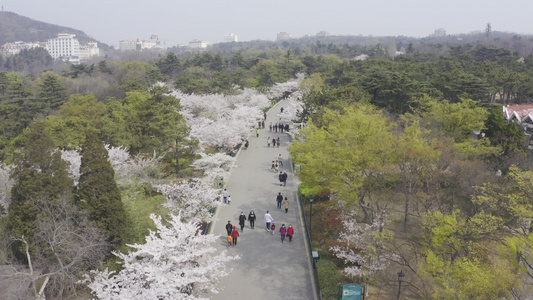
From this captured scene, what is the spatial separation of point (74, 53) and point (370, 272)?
198 m

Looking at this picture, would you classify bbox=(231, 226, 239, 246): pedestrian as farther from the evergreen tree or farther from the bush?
the evergreen tree

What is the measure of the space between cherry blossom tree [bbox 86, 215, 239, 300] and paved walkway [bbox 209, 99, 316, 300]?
1.38 metres

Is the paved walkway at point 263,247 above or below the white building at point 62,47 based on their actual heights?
below

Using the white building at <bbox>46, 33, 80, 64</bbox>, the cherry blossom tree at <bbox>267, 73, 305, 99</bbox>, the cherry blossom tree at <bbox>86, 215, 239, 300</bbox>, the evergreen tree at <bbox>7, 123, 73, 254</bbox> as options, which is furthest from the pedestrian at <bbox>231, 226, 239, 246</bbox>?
the white building at <bbox>46, 33, 80, 64</bbox>

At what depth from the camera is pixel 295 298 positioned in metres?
11.6

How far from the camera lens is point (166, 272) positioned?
32.9ft

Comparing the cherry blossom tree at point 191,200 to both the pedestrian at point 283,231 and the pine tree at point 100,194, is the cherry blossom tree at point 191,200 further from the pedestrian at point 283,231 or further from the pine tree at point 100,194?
the pedestrian at point 283,231

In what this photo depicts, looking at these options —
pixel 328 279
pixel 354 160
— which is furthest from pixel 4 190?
pixel 354 160

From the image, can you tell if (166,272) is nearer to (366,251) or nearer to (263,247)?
(263,247)

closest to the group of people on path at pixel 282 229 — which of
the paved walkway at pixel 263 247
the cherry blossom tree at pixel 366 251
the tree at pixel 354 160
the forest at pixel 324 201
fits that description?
the paved walkway at pixel 263 247

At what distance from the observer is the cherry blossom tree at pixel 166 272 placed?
9.27 m

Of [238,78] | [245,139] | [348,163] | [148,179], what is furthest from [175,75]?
[348,163]

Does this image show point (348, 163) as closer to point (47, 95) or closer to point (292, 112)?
point (292, 112)

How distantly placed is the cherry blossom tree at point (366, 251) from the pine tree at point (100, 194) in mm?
6983
